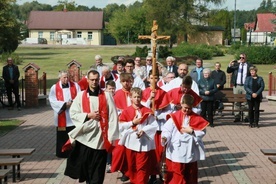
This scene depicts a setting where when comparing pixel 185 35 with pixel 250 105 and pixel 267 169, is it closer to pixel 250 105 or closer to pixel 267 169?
pixel 250 105

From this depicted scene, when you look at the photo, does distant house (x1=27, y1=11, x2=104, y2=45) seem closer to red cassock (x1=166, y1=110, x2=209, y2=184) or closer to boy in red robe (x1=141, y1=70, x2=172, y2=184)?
boy in red robe (x1=141, y1=70, x2=172, y2=184)

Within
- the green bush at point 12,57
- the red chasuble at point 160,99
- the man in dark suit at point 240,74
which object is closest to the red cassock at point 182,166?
the red chasuble at point 160,99

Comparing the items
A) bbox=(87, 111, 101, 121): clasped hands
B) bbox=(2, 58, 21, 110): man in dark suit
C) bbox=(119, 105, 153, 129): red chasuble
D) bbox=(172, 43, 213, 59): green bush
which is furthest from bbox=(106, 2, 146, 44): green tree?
bbox=(87, 111, 101, 121): clasped hands

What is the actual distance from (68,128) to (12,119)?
6797 millimetres

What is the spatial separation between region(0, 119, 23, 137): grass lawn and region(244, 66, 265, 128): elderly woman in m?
6.55

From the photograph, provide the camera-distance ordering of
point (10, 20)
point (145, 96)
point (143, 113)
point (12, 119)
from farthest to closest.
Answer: point (10, 20) < point (12, 119) < point (145, 96) < point (143, 113)

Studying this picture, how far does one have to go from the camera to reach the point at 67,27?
96.3 m

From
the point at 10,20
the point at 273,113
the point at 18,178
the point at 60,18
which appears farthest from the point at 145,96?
the point at 60,18

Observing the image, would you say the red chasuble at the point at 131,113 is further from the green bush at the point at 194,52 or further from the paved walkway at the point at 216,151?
the green bush at the point at 194,52

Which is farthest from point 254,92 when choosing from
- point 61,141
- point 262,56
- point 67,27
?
point 67,27

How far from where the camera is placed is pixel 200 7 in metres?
74.6

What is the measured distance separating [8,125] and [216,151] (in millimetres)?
6690

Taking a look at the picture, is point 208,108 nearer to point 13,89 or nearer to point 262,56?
point 13,89

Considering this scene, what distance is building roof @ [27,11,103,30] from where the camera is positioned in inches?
3780
